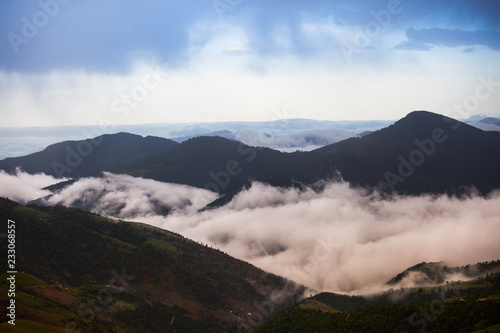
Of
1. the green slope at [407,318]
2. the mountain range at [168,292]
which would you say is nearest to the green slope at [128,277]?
the mountain range at [168,292]

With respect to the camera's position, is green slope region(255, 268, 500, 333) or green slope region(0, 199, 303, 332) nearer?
green slope region(255, 268, 500, 333)

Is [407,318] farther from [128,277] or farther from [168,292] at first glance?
[128,277]

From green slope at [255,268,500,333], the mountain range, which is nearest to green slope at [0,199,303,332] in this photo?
the mountain range

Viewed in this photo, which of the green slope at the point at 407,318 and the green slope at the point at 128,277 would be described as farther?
the green slope at the point at 128,277

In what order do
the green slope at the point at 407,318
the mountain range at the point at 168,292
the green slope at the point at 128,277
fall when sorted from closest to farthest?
the green slope at the point at 407,318, the mountain range at the point at 168,292, the green slope at the point at 128,277

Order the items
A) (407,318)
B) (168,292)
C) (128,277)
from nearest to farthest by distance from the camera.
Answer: (407,318) < (128,277) < (168,292)

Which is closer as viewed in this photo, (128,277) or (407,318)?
(407,318)

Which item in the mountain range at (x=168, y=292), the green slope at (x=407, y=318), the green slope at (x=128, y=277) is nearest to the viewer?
the green slope at (x=407, y=318)

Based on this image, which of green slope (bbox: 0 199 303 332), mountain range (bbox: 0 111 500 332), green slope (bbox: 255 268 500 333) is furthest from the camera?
green slope (bbox: 0 199 303 332)

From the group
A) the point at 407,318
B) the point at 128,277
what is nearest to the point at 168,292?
the point at 128,277

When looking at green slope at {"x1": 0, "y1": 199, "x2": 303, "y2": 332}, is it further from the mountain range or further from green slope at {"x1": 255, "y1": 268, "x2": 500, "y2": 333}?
green slope at {"x1": 255, "y1": 268, "x2": 500, "y2": 333}

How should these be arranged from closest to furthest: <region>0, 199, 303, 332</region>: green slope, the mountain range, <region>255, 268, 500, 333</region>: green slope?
<region>255, 268, 500, 333</region>: green slope
the mountain range
<region>0, 199, 303, 332</region>: green slope

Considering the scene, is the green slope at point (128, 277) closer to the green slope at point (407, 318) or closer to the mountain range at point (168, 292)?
the mountain range at point (168, 292)
